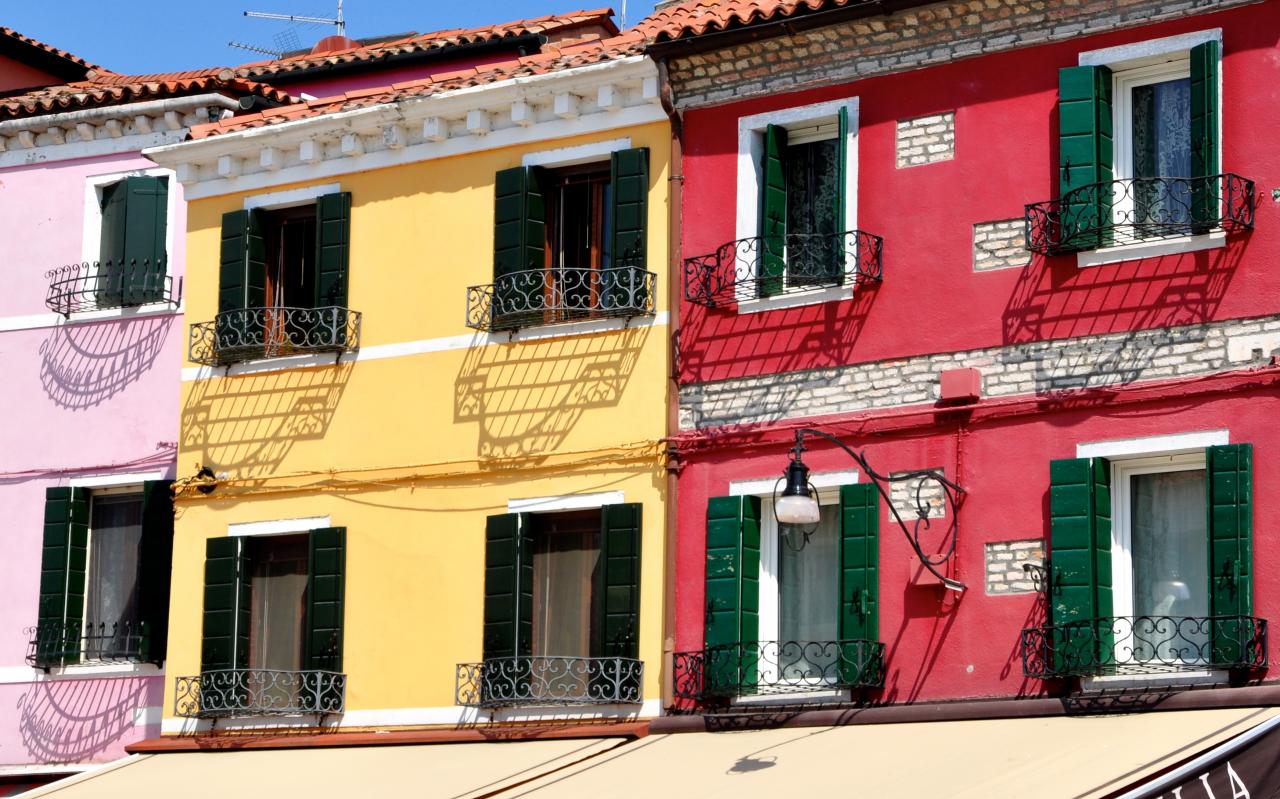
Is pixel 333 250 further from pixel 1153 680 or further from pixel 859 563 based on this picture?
pixel 1153 680

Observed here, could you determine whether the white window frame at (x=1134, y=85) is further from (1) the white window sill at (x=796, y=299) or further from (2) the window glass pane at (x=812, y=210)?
(2) the window glass pane at (x=812, y=210)

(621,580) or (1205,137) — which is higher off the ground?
(1205,137)

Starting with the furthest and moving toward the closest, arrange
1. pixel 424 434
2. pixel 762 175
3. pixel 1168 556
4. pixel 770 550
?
pixel 424 434 → pixel 762 175 → pixel 770 550 → pixel 1168 556

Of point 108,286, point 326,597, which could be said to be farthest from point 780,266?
point 108,286

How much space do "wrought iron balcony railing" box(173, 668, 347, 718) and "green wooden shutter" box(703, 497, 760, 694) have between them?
3716 millimetres

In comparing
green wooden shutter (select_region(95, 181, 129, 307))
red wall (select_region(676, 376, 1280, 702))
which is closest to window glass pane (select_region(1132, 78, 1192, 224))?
red wall (select_region(676, 376, 1280, 702))

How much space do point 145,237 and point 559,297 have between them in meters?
5.04

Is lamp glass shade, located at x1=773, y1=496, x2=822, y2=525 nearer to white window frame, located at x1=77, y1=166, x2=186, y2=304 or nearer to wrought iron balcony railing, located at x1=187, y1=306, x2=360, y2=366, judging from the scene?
wrought iron balcony railing, located at x1=187, y1=306, x2=360, y2=366

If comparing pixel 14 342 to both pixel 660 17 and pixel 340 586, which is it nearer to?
pixel 340 586

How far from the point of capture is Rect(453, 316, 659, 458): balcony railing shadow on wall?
20547 millimetres

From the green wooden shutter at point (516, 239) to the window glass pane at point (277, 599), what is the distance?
9.95 ft

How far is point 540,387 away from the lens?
824 inches

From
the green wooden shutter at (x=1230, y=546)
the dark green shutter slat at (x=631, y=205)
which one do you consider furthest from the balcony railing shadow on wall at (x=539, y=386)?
the green wooden shutter at (x=1230, y=546)

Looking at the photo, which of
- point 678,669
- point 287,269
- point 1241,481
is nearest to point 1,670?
point 287,269
